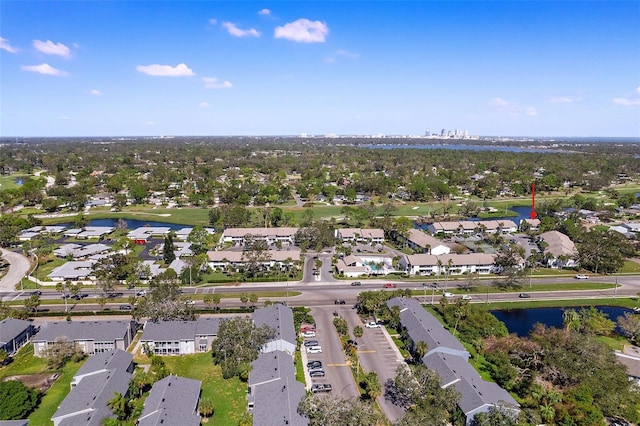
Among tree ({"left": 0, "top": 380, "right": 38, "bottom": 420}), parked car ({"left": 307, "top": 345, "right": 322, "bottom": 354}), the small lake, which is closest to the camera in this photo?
tree ({"left": 0, "top": 380, "right": 38, "bottom": 420})

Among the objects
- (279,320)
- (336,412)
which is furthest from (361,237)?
(336,412)

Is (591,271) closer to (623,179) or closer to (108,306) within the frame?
(108,306)

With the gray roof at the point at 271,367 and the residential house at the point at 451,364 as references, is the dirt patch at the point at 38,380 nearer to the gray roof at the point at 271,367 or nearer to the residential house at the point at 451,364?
the gray roof at the point at 271,367

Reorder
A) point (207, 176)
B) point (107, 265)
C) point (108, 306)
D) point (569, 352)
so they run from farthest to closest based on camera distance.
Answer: point (207, 176) < point (107, 265) < point (108, 306) < point (569, 352)

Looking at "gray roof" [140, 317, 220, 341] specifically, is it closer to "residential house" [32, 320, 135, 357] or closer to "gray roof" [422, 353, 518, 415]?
"residential house" [32, 320, 135, 357]

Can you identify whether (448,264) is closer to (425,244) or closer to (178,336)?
(425,244)

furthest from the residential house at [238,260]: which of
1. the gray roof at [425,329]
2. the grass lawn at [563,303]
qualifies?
the grass lawn at [563,303]

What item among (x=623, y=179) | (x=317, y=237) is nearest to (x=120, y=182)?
(x=317, y=237)

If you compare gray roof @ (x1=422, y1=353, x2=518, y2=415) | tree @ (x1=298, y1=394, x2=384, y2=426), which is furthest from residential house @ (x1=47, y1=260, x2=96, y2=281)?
gray roof @ (x1=422, y1=353, x2=518, y2=415)
